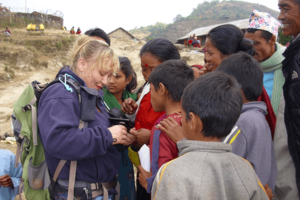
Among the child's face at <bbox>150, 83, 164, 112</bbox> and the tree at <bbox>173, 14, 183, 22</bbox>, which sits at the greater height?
the tree at <bbox>173, 14, 183, 22</bbox>

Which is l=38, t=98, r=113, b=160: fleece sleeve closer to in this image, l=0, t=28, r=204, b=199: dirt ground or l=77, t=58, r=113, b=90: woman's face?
l=77, t=58, r=113, b=90: woman's face

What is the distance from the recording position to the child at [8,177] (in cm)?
270

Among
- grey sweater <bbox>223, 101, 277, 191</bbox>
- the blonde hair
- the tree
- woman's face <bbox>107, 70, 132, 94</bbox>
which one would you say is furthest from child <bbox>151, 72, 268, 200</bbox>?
the tree

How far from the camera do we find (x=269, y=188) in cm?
163

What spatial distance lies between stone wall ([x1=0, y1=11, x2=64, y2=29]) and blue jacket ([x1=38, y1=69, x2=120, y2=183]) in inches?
1085

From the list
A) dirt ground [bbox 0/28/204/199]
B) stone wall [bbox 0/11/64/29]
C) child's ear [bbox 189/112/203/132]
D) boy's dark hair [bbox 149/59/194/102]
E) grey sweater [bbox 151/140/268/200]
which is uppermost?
stone wall [bbox 0/11/64/29]

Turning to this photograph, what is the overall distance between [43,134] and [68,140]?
20 cm

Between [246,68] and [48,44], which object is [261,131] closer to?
[246,68]

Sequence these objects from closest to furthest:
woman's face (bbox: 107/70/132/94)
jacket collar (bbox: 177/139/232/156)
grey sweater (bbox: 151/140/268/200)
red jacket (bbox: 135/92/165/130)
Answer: grey sweater (bbox: 151/140/268/200), jacket collar (bbox: 177/139/232/156), red jacket (bbox: 135/92/165/130), woman's face (bbox: 107/70/132/94)

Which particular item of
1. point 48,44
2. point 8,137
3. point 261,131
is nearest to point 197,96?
point 261,131

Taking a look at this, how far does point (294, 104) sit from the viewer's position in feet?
5.41

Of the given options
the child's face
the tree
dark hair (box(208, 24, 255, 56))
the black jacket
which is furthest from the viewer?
the tree

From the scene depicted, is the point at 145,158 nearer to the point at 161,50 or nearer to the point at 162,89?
the point at 162,89

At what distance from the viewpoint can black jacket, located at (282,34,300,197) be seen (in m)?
1.62
